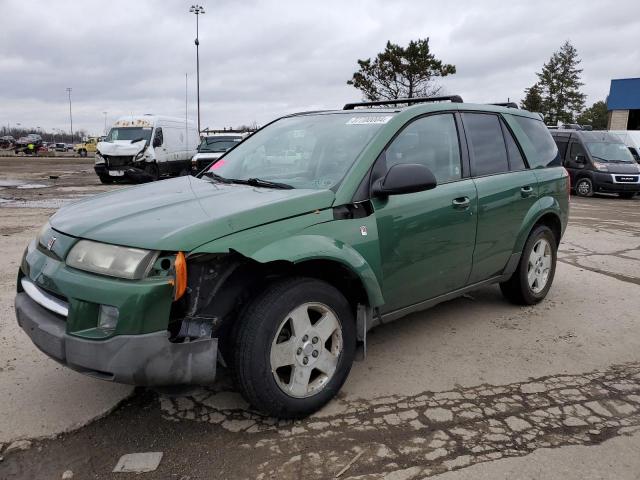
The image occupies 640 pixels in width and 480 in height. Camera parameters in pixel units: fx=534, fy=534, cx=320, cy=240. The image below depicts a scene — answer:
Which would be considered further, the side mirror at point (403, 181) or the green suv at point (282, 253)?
the side mirror at point (403, 181)

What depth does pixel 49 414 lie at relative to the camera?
2922 millimetres

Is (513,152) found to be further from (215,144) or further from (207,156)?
(215,144)

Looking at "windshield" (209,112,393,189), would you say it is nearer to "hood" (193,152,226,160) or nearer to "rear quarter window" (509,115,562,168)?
"rear quarter window" (509,115,562,168)

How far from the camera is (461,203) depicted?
3695 millimetres

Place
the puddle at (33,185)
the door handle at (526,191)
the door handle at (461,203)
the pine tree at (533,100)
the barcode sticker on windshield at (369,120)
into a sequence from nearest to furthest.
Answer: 1. the barcode sticker on windshield at (369,120)
2. the door handle at (461,203)
3. the door handle at (526,191)
4. the puddle at (33,185)
5. the pine tree at (533,100)

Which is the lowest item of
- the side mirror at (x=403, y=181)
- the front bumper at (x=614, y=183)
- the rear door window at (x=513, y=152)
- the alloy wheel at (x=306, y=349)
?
the alloy wheel at (x=306, y=349)

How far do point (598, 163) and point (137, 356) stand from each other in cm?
1674

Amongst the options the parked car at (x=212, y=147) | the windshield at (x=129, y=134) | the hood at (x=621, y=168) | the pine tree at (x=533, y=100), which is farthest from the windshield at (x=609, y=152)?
the pine tree at (x=533, y=100)

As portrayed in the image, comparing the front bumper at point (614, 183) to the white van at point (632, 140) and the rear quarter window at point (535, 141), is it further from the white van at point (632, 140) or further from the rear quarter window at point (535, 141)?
the rear quarter window at point (535, 141)

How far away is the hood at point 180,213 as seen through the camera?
8.20 ft

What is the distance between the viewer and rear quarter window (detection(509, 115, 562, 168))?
459 centimetres

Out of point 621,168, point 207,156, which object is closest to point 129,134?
point 207,156

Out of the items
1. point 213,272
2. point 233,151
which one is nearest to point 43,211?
point 233,151

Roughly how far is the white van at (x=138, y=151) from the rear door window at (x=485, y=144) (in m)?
14.7
